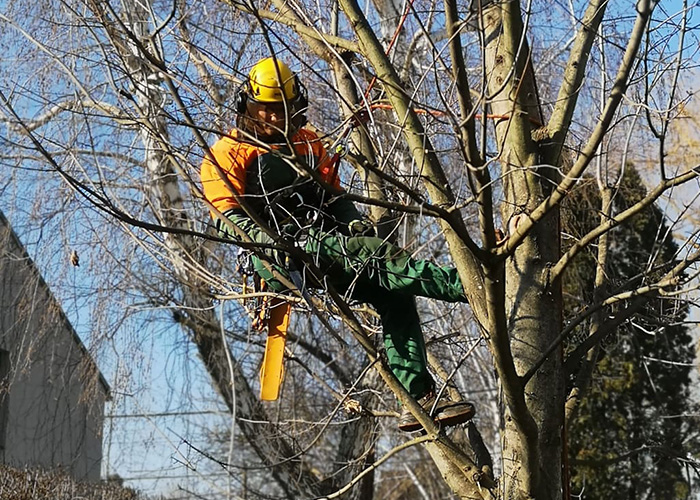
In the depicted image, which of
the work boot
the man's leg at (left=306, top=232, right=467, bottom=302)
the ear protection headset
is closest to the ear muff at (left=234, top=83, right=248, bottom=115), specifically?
the ear protection headset

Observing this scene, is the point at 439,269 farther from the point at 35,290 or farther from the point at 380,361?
the point at 35,290

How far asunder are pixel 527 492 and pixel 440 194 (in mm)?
1016

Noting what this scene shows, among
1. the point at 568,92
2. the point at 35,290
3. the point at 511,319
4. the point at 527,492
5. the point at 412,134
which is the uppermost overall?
the point at 35,290

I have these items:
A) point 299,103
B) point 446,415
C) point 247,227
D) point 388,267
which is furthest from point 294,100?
point 446,415

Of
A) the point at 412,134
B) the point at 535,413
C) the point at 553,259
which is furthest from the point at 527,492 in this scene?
the point at 412,134

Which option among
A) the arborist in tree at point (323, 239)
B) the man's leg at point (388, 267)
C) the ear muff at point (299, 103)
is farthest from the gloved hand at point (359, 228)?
the ear muff at point (299, 103)

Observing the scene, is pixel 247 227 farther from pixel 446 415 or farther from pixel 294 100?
pixel 446 415

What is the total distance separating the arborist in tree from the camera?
12.0 ft

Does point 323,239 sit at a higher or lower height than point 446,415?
higher

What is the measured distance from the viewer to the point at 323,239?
12.3ft

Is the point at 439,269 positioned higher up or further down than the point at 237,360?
further down

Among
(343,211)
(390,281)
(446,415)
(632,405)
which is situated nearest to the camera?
(446,415)

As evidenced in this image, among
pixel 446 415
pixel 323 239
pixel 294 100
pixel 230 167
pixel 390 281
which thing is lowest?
pixel 446 415

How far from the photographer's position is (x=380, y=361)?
3287mm
